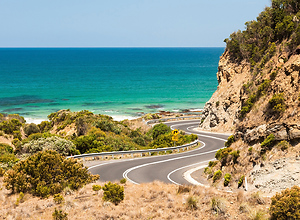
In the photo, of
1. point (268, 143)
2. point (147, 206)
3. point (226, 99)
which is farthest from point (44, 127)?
point (147, 206)

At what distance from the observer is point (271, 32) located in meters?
26.9

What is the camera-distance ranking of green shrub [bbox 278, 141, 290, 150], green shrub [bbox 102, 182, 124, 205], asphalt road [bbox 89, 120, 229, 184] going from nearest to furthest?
green shrub [bbox 102, 182, 124, 205], green shrub [bbox 278, 141, 290, 150], asphalt road [bbox 89, 120, 229, 184]

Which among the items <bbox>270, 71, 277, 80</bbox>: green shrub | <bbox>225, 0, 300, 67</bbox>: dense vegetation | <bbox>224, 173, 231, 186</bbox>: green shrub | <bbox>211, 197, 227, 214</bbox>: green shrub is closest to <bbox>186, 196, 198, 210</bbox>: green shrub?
<bbox>211, 197, 227, 214</bbox>: green shrub

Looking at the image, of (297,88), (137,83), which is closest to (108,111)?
(137,83)

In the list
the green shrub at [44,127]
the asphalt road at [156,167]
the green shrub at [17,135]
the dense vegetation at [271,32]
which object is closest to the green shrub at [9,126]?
the green shrub at [17,135]

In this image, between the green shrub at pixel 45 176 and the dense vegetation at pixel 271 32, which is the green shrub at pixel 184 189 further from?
the dense vegetation at pixel 271 32

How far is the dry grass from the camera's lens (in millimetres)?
10906

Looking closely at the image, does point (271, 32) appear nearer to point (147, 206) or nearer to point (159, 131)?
point (159, 131)

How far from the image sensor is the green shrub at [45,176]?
14000 millimetres

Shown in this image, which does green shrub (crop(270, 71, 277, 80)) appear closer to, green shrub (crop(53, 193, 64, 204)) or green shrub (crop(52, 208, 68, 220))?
green shrub (crop(53, 193, 64, 204))

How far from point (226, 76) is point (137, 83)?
7186 centimetres

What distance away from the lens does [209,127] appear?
43.4 metres

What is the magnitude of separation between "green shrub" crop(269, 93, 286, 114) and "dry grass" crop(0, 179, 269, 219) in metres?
6.64

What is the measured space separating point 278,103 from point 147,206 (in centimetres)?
957
